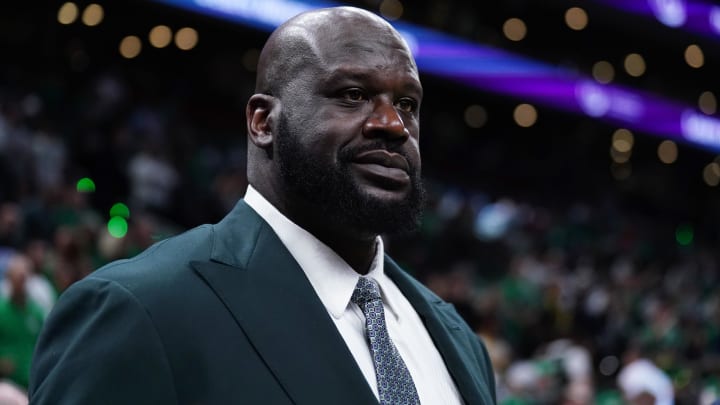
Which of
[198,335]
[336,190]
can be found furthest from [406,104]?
[198,335]

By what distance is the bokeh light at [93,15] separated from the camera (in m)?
12.8

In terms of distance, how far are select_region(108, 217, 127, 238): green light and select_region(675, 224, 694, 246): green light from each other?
39.7 feet

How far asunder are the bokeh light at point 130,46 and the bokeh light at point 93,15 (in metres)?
0.57

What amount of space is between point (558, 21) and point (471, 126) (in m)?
2.62

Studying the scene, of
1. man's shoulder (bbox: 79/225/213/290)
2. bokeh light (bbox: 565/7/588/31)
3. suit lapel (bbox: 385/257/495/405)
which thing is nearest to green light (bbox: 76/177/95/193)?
suit lapel (bbox: 385/257/495/405)

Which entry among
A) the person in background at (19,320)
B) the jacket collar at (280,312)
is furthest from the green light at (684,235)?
the jacket collar at (280,312)

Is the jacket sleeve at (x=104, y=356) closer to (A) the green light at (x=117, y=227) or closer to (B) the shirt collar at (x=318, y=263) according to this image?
(B) the shirt collar at (x=318, y=263)

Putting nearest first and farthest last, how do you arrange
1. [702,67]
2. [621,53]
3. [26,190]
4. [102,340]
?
1. [102,340]
2. [26,190]
3. [621,53]
4. [702,67]

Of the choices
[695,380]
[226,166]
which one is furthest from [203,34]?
[695,380]

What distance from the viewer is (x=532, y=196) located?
679 inches

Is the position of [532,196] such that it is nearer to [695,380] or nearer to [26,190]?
[695,380]

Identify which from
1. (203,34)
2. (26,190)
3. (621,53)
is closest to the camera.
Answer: (26,190)

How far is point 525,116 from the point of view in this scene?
18.7 m

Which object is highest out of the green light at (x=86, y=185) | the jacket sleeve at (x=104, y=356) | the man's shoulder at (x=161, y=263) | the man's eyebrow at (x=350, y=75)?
the man's eyebrow at (x=350, y=75)
